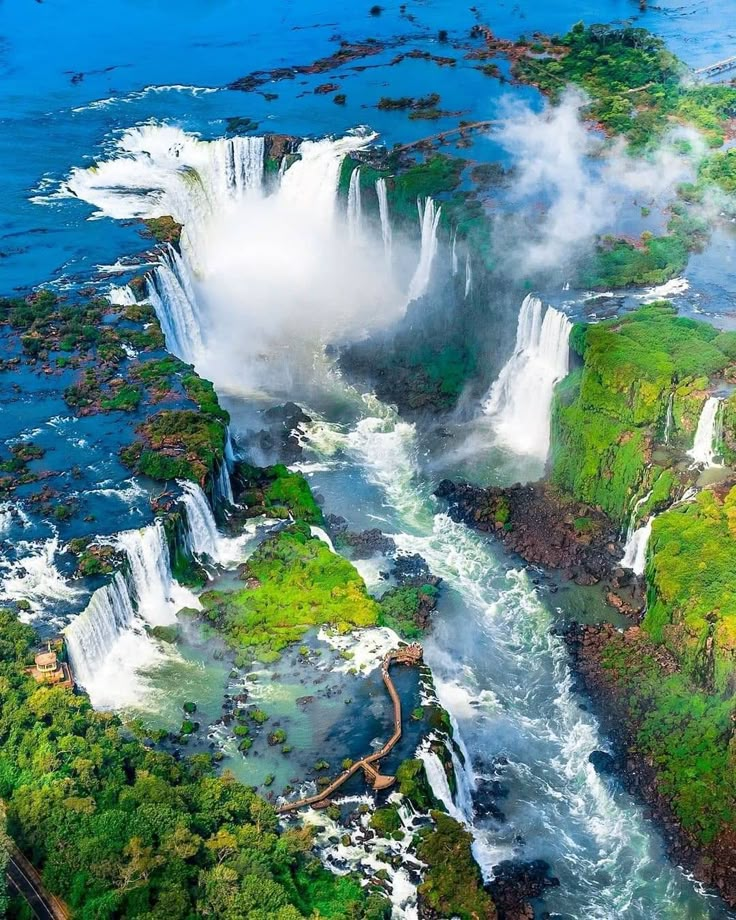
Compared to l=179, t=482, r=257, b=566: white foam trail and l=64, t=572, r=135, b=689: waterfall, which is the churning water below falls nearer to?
l=179, t=482, r=257, b=566: white foam trail

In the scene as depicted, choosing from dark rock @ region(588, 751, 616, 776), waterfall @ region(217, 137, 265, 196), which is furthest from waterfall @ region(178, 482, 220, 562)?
waterfall @ region(217, 137, 265, 196)

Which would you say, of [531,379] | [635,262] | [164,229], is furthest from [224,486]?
[635,262]

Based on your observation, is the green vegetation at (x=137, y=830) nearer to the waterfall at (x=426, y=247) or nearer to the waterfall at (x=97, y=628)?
the waterfall at (x=97, y=628)

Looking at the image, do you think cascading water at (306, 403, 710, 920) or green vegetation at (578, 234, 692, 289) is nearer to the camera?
cascading water at (306, 403, 710, 920)

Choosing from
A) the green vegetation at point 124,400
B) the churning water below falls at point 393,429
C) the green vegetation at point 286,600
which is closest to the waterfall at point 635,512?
the churning water below falls at point 393,429

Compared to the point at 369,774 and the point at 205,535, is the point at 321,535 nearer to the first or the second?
the point at 205,535
